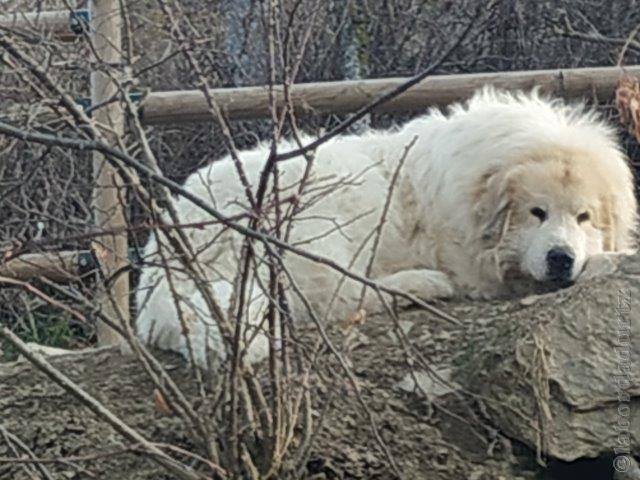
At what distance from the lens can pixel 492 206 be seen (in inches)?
214

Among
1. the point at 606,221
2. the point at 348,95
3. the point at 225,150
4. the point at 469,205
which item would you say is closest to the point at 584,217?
the point at 606,221

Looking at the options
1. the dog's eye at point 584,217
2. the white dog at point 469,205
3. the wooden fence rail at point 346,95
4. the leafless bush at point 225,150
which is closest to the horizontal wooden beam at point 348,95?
the wooden fence rail at point 346,95

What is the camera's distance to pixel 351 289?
5.12 meters

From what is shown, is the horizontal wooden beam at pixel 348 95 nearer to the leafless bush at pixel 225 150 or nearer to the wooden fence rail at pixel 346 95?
the wooden fence rail at pixel 346 95

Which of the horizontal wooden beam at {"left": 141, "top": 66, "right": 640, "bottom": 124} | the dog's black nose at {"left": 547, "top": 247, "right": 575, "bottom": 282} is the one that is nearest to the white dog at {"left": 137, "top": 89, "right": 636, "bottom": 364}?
A: the dog's black nose at {"left": 547, "top": 247, "right": 575, "bottom": 282}

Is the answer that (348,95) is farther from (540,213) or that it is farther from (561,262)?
(561,262)

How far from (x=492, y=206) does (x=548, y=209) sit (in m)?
0.23

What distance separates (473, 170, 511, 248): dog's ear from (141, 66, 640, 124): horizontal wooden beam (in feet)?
2.98

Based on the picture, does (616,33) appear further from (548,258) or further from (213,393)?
(213,393)

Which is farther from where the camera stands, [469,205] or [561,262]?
[469,205]

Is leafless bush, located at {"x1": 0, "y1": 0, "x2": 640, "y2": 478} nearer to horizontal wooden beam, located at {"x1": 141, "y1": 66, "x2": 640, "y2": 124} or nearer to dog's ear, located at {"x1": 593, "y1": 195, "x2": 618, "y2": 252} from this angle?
horizontal wooden beam, located at {"x1": 141, "y1": 66, "x2": 640, "y2": 124}

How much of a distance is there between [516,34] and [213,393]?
5.23m

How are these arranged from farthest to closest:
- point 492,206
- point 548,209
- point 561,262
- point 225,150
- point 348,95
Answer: point 225,150 < point 348,95 < point 492,206 < point 548,209 < point 561,262

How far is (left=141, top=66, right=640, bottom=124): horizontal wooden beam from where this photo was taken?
20.5 feet
